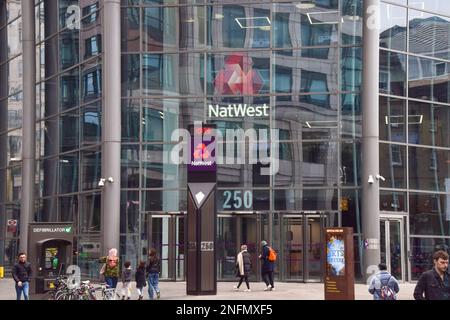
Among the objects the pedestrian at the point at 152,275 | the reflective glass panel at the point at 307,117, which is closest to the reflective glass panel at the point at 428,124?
the reflective glass panel at the point at 307,117

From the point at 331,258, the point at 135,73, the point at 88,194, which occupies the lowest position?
the point at 331,258

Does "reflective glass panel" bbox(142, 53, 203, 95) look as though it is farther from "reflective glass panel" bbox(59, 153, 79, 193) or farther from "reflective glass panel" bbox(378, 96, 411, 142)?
"reflective glass panel" bbox(378, 96, 411, 142)

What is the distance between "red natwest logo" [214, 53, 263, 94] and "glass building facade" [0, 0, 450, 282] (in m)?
0.04

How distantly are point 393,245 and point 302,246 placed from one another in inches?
137

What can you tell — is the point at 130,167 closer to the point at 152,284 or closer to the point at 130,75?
the point at 130,75

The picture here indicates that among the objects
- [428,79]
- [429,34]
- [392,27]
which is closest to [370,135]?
[428,79]

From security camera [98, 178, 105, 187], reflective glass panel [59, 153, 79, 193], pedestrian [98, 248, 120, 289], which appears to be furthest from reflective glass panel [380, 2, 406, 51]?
pedestrian [98, 248, 120, 289]

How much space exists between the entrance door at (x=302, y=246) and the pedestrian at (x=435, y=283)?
2037 centimetres

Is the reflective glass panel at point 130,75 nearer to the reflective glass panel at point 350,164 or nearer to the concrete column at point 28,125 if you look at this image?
the concrete column at point 28,125

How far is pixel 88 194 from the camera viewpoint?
3262cm

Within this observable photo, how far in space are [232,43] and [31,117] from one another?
1093 centimetres

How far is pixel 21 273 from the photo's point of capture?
2106cm
